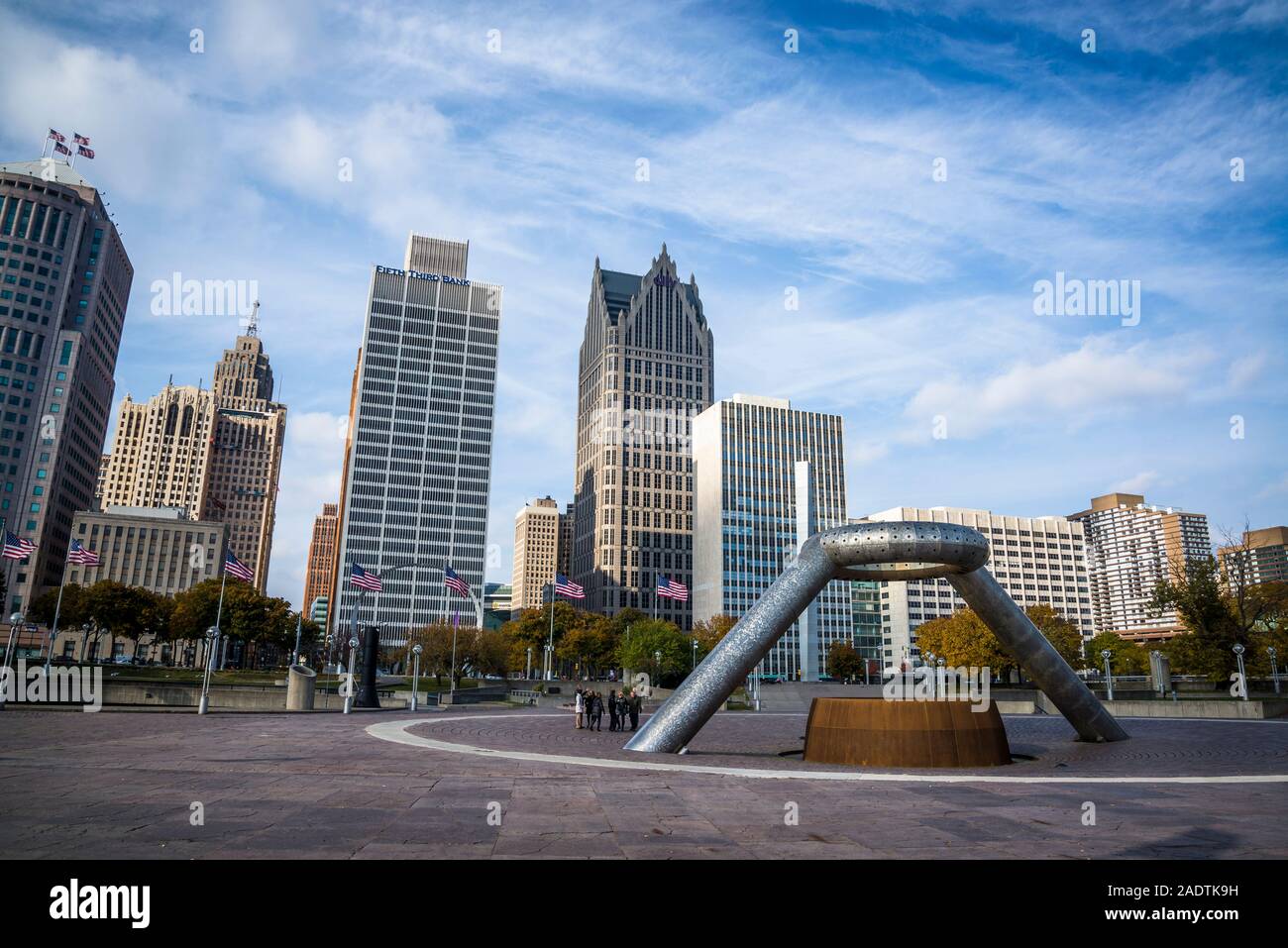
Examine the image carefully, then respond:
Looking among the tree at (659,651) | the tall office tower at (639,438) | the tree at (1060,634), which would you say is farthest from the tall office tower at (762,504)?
the tree at (659,651)

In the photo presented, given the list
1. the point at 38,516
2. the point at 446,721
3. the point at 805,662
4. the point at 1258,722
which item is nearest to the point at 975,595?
the point at 446,721

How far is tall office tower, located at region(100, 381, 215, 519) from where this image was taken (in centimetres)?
18550

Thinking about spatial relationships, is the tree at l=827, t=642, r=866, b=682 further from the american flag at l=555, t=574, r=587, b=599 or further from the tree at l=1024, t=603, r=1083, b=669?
the american flag at l=555, t=574, r=587, b=599

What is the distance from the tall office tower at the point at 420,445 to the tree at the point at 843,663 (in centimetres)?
6807

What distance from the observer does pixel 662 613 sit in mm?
144125

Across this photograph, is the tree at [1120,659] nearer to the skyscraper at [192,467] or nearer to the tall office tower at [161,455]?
the skyscraper at [192,467]

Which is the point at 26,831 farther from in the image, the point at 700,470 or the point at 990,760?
the point at 700,470

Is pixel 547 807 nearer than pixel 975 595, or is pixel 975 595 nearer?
pixel 547 807

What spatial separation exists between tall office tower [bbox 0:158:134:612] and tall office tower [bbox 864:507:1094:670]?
14711cm

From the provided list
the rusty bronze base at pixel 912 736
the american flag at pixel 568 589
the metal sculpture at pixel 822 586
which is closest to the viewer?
the rusty bronze base at pixel 912 736

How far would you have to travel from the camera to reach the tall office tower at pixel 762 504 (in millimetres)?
136500

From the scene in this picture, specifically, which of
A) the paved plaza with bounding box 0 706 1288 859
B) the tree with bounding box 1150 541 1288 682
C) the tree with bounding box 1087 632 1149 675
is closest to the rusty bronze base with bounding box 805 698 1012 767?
the paved plaza with bounding box 0 706 1288 859
